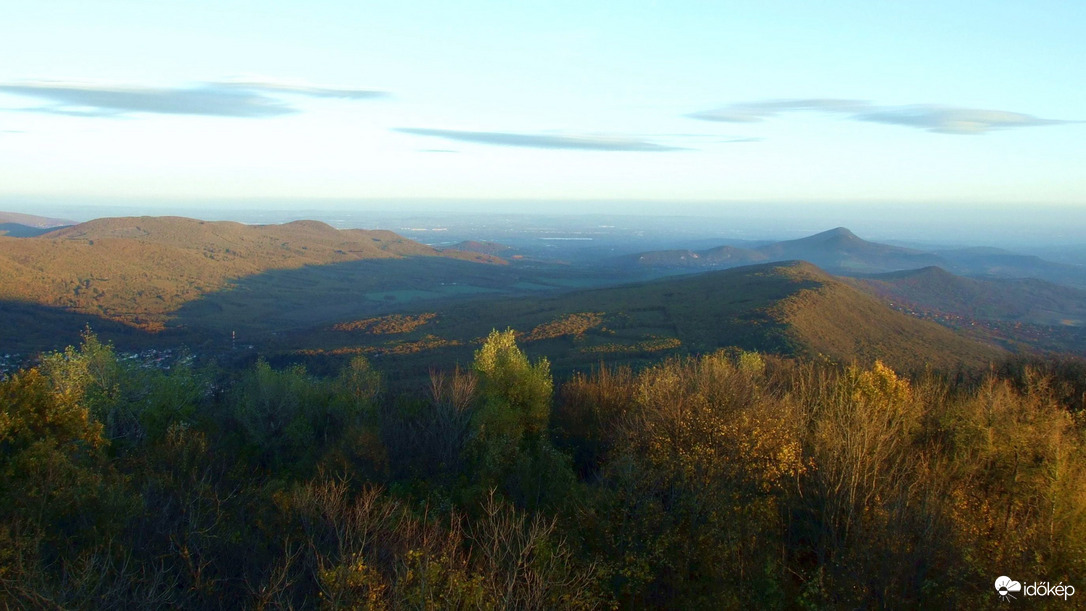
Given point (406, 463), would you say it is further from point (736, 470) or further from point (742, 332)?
point (742, 332)

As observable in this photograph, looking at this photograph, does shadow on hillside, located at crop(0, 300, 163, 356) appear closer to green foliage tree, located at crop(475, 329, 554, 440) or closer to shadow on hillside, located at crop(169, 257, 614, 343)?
shadow on hillside, located at crop(169, 257, 614, 343)

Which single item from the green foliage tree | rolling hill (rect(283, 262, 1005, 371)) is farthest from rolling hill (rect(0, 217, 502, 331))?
the green foliage tree

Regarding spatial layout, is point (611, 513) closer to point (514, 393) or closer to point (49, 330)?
point (514, 393)

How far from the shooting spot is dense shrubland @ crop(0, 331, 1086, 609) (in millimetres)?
11375

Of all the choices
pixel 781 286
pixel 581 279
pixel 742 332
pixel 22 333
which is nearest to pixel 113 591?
pixel 742 332

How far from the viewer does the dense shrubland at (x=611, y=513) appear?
37.3ft

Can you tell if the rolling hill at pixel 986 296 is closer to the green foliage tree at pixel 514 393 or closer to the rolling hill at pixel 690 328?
the rolling hill at pixel 690 328

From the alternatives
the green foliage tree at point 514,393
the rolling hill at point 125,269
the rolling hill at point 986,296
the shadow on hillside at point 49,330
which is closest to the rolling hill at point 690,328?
the shadow on hillside at point 49,330

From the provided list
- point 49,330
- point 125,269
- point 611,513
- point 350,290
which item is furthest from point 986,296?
point 125,269

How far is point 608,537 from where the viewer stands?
44.1 ft

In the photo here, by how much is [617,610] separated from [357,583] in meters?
5.50

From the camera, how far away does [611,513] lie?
545 inches

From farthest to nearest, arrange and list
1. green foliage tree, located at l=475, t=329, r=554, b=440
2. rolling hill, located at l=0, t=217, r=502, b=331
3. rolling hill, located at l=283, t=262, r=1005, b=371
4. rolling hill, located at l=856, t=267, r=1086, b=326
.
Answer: rolling hill, located at l=856, t=267, r=1086, b=326 → rolling hill, located at l=0, t=217, r=502, b=331 → rolling hill, located at l=283, t=262, r=1005, b=371 → green foliage tree, located at l=475, t=329, r=554, b=440

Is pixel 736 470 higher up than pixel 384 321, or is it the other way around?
pixel 736 470
